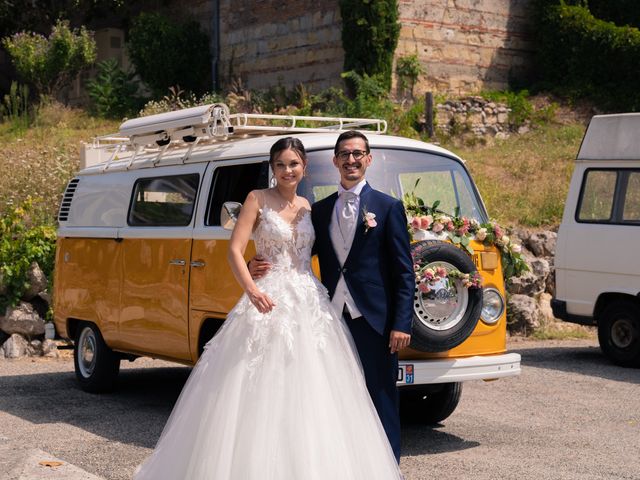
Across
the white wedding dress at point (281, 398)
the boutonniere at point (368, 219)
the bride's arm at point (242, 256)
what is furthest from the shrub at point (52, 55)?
the boutonniere at point (368, 219)

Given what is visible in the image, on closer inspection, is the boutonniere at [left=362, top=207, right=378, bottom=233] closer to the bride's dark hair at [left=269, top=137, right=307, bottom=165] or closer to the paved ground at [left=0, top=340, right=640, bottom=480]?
the bride's dark hair at [left=269, top=137, right=307, bottom=165]

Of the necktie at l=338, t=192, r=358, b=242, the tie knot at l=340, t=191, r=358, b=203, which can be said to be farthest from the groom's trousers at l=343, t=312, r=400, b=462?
the tie knot at l=340, t=191, r=358, b=203

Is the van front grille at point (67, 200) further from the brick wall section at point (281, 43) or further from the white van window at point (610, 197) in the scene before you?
the brick wall section at point (281, 43)

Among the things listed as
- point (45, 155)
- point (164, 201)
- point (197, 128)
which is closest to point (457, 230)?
point (197, 128)

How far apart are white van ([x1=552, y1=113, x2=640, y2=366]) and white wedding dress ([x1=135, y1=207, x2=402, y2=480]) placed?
6782mm

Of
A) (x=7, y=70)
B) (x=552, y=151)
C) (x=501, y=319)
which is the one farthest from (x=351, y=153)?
(x=7, y=70)

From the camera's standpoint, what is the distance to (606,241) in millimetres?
12102

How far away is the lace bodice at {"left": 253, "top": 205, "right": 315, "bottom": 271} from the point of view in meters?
6.07

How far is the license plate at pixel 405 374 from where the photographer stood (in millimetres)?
7219

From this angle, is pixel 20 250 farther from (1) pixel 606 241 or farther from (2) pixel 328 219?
(2) pixel 328 219

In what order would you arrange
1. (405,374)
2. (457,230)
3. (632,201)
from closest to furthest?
(405,374) → (457,230) → (632,201)

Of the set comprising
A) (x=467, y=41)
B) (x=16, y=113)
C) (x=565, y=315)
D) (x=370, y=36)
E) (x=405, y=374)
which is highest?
(x=467, y=41)

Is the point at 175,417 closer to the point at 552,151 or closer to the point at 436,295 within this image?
the point at 436,295

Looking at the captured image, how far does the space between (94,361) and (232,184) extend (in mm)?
2813
